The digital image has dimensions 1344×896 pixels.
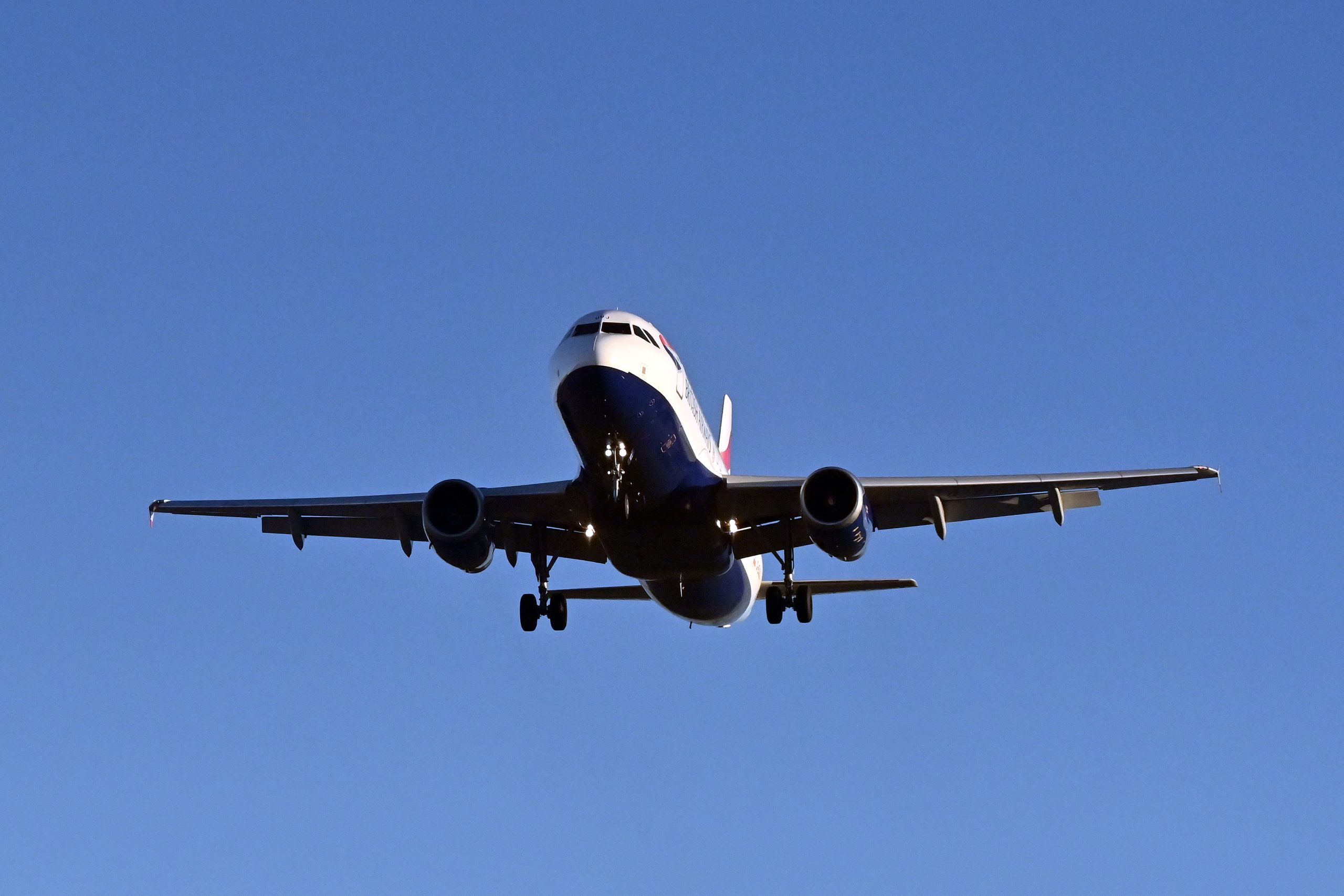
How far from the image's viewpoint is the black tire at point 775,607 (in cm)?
3297

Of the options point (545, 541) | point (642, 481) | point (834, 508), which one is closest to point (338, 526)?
point (545, 541)

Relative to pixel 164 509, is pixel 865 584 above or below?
below

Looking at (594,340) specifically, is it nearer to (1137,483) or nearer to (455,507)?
(455,507)

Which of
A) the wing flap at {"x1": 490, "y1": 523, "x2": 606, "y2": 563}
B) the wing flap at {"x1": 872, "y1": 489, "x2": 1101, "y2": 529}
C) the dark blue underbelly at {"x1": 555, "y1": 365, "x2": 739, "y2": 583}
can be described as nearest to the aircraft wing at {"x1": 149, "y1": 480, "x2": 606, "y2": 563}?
the wing flap at {"x1": 490, "y1": 523, "x2": 606, "y2": 563}

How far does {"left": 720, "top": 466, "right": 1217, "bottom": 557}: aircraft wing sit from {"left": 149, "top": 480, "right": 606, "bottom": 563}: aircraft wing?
3255 mm

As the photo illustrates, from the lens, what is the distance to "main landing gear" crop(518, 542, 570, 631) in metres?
32.5

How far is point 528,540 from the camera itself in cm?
3278

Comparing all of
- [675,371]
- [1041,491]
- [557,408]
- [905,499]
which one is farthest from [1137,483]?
[557,408]

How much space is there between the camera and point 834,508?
28656mm

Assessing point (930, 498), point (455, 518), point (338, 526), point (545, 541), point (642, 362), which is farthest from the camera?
point (338, 526)

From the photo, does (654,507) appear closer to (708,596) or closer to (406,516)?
(708,596)

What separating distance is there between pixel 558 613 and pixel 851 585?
249 inches

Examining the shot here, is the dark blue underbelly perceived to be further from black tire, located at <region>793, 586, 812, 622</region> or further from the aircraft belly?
black tire, located at <region>793, 586, 812, 622</region>

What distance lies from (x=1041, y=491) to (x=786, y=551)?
5024 millimetres
